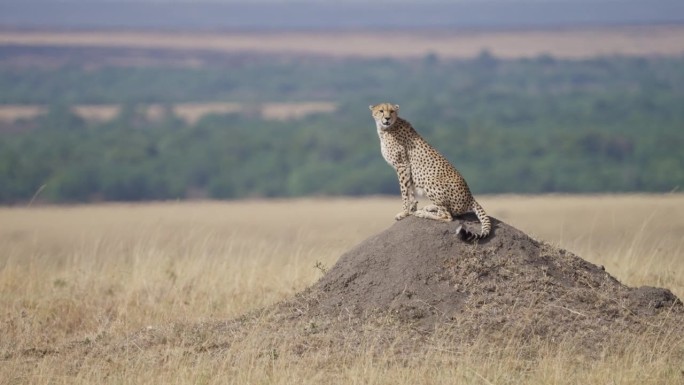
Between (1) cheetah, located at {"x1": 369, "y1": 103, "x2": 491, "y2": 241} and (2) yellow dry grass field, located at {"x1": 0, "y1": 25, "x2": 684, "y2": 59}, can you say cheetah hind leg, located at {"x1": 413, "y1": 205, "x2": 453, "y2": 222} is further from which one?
(2) yellow dry grass field, located at {"x1": 0, "y1": 25, "x2": 684, "y2": 59}

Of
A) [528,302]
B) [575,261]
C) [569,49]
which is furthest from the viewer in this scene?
[569,49]

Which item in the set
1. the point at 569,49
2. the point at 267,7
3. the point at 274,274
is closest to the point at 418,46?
the point at 569,49

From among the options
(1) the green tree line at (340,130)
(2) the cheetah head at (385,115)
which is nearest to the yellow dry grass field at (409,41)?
(1) the green tree line at (340,130)

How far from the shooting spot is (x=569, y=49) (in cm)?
10231

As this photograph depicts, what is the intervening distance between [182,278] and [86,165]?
147 feet

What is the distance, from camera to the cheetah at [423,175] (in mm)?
8430

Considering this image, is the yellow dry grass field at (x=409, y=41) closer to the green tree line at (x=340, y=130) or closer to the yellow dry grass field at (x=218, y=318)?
the green tree line at (x=340, y=130)

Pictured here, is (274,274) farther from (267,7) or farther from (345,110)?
(267,7)

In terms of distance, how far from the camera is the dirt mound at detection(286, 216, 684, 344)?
7.85 metres

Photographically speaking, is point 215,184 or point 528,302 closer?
point 528,302

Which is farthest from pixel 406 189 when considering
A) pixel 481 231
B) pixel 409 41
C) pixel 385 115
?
pixel 409 41

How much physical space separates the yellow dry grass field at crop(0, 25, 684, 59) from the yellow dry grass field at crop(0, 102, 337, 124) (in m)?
15.9

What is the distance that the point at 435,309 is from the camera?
7922mm

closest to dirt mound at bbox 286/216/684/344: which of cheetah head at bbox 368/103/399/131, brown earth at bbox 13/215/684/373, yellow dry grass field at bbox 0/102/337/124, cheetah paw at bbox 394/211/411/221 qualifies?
brown earth at bbox 13/215/684/373
